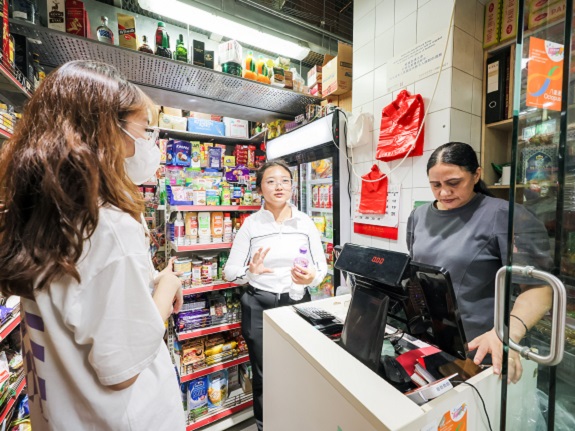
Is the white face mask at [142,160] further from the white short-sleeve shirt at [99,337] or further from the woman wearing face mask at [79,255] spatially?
the white short-sleeve shirt at [99,337]

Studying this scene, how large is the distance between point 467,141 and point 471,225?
2.42 ft

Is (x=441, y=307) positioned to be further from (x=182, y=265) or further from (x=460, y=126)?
(x=182, y=265)

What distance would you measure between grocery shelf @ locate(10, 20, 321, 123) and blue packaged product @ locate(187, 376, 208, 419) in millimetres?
2720

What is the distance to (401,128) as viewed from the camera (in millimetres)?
2023

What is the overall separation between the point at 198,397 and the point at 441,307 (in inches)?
98.7

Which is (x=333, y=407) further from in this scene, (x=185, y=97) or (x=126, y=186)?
(x=185, y=97)

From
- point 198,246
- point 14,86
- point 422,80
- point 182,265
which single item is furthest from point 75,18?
point 422,80

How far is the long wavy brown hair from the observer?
61 cm

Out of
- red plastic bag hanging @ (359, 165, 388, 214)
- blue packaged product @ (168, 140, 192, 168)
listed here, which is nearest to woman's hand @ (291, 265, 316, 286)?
red plastic bag hanging @ (359, 165, 388, 214)

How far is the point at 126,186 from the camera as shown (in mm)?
749

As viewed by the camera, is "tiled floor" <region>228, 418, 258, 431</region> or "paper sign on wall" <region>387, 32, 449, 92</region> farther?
"tiled floor" <region>228, 418, 258, 431</region>

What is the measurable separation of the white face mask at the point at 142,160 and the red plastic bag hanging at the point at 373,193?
172 centimetres

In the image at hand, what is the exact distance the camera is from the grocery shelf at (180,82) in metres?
1.87

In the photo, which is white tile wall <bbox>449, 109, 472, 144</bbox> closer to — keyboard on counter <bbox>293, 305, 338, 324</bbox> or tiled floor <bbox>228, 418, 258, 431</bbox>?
keyboard on counter <bbox>293, 305, 338, 324</bbox>
